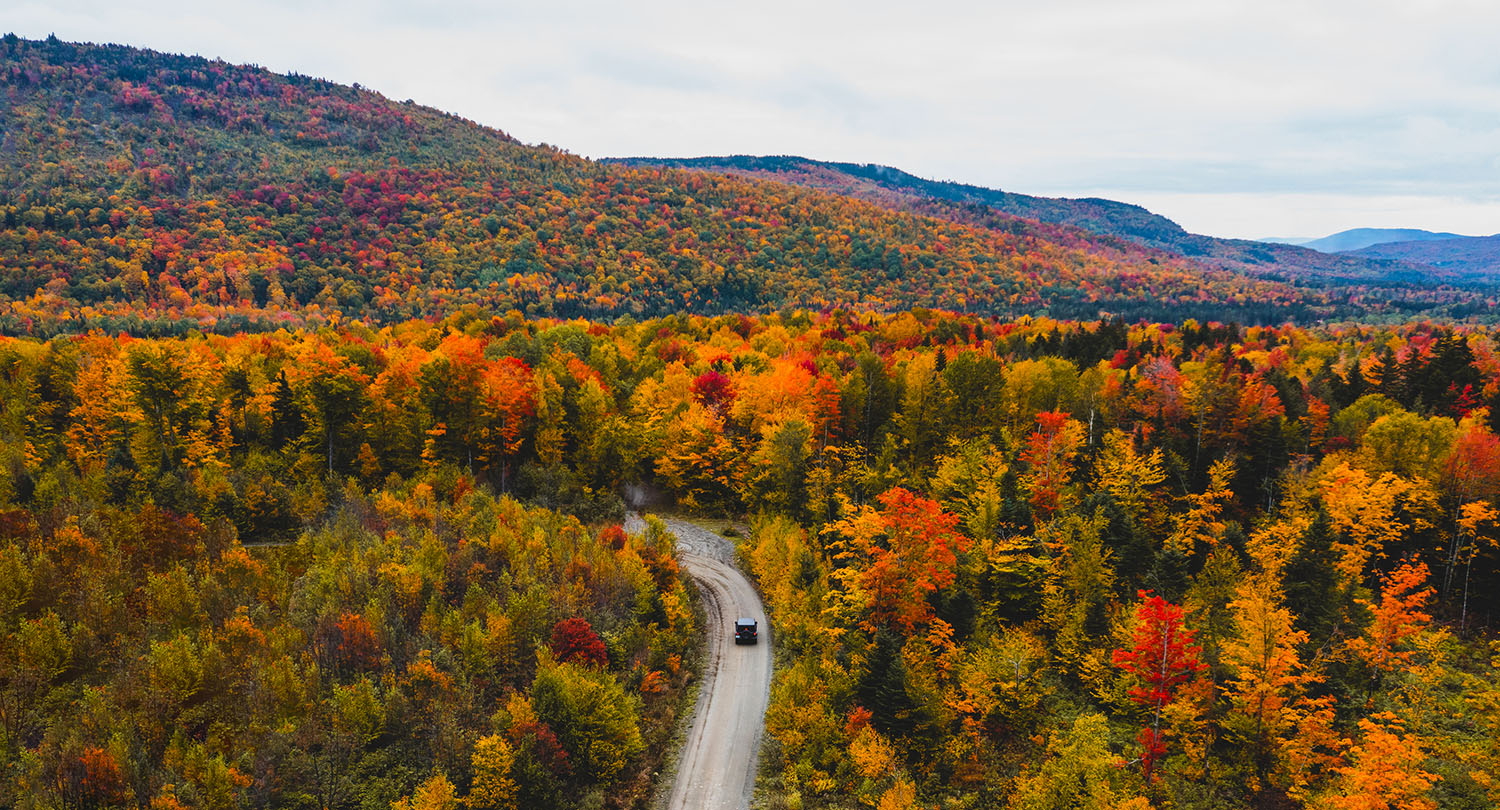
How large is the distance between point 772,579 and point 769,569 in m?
0.69

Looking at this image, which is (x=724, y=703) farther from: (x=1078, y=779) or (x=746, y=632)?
(x=1078, y=779)

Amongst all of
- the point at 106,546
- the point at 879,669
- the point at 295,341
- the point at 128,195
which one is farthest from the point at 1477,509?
the point at 128,195

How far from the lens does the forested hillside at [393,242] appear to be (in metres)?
114

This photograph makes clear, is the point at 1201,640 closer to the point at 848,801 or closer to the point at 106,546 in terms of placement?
the point at 848,801

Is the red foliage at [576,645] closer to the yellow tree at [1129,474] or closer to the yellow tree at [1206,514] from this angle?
the yellow tree at [1129,474]

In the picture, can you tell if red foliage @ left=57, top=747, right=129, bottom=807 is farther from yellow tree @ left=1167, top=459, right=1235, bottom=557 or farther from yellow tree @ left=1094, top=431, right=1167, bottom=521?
yellow tree @ left=1167, top=459, right=1235, bottom=557

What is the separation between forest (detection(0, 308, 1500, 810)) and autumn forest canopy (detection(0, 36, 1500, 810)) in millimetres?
202

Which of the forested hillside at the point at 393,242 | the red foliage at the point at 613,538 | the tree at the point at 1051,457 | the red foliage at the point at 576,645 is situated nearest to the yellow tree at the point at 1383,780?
the tree at the point at 1051,457

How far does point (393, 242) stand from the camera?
141875 mm

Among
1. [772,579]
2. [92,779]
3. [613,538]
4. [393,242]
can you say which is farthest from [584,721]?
[393,242]

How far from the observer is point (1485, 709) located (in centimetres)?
2805

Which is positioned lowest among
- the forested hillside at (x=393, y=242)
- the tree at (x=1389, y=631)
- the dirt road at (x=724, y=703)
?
the dirt road at (x=724, y=703)

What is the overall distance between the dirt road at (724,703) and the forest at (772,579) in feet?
3.61

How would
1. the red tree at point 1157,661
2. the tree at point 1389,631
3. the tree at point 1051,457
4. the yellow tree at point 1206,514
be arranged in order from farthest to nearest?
the tree at point 1051,457
the yellow tree at point 1206,514
the tree at point 1389,631
the red tree at point 1157,661
